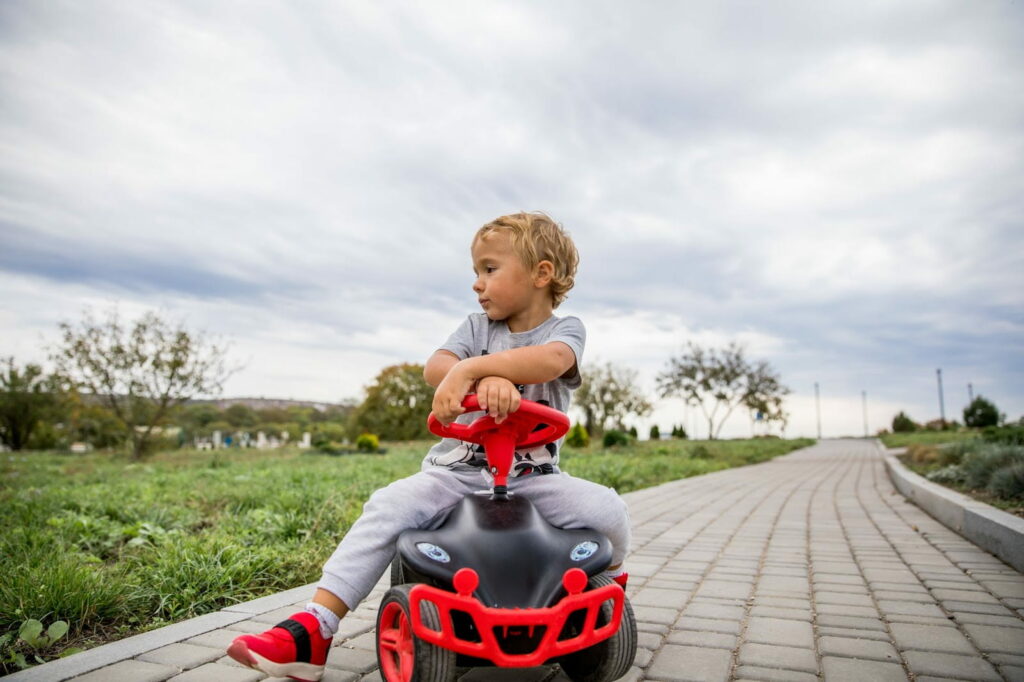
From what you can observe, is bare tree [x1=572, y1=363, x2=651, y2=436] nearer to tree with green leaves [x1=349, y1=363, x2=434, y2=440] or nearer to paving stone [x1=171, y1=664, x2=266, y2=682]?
tree with green leaves [x1=349, y1=363, x2=434, y2=440]

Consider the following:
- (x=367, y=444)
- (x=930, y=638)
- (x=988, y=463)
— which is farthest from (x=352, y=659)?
(x=367, y=444)

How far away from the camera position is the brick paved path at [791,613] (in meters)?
2.37

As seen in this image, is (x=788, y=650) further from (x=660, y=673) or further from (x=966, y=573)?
(x=966, y=573)

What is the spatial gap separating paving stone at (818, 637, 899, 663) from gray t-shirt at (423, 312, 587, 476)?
1309 millimetres

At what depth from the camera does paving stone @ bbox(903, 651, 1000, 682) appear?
7.62 feet

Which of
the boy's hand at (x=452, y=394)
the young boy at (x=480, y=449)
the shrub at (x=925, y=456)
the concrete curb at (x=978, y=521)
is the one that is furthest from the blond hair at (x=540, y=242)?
the shrub at (x=925, y=456)

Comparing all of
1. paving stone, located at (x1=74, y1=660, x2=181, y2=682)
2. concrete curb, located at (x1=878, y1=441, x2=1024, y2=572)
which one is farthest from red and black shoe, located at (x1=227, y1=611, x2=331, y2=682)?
concrete curb, located at (x1=878, y1=441, x2=1024, y2=572)

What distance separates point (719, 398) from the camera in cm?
3144

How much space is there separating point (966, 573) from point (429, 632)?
360cm

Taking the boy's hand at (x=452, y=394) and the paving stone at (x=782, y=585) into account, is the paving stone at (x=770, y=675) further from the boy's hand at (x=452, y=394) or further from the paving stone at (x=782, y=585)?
the boy's hand at (x=452, y=394)

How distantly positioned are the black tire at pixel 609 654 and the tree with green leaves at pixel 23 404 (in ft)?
109

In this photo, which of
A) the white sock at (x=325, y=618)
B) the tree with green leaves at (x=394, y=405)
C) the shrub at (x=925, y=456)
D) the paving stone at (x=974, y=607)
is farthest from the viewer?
the tree with green leaves at (x=394, y=405)

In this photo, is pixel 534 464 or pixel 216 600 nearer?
pixel 534 464

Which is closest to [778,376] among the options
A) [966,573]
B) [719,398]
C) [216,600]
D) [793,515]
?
[719,398]
